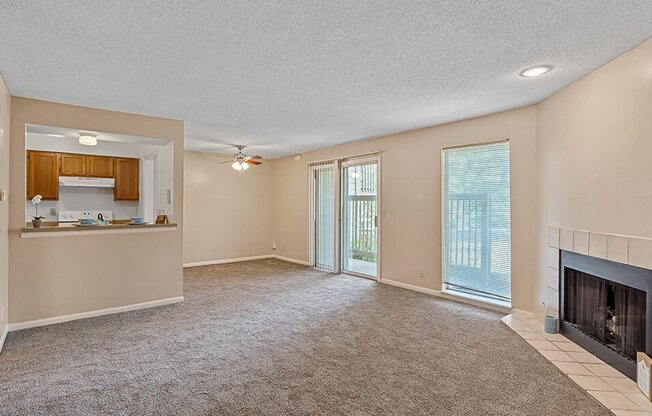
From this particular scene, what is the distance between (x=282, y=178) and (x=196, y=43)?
222 inches

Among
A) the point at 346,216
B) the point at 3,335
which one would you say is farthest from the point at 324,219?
the point at 3,335

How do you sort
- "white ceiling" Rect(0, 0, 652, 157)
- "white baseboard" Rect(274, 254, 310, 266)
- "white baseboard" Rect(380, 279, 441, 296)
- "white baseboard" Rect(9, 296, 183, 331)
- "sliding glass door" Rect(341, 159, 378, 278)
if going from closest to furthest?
"white ceiling" Rect(0, 0, 652, 157), "white baseboard" Rect(9, 296, 183, 331), "white baseboard" Rect(380, 279, 441, 296), "sliding glass door" Rect(341, 159, 378, 278), "white baseboard" Rect(274, 254, 310, 266)

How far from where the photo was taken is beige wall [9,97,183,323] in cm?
357

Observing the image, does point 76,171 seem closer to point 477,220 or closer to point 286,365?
point 286,365

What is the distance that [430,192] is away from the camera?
4.88m

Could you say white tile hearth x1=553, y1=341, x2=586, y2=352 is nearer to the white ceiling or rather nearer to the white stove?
the white ceiling

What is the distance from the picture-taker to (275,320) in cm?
380

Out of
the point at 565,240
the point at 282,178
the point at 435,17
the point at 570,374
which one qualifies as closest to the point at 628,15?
the point at 435,17

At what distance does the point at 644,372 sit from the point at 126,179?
799 cm

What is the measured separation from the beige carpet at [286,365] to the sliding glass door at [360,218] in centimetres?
182

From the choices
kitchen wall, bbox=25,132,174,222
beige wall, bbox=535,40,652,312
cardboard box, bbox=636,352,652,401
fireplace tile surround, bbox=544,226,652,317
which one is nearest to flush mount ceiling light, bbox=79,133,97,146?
kitchen wall, bbox=25,132,174,222

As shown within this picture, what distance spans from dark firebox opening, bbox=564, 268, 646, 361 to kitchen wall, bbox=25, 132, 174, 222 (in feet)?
18.3

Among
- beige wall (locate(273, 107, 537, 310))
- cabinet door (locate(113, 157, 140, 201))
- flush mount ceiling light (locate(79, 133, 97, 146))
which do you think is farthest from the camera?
cabinet door (locate(113, 157, 140, 201))

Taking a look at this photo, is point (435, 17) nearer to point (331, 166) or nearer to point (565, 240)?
point (565, 240)
